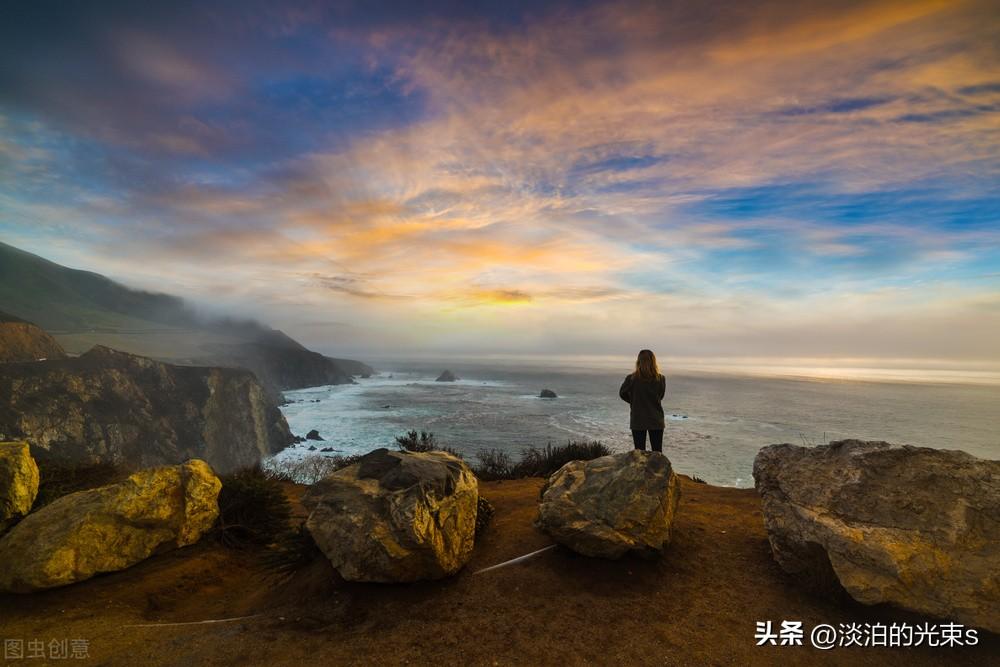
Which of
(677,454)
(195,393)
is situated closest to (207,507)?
(677,454)

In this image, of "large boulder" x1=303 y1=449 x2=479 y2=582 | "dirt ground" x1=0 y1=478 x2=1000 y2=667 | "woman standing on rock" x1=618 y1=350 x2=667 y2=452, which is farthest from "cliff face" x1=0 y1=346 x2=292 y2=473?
"woman standing on rock" x1=618 y1=350 x2=667 y2=452

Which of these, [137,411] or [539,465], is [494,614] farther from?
[137,411]

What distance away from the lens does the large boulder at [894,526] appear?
10.8 ft

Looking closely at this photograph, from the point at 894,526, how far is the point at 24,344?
136ft

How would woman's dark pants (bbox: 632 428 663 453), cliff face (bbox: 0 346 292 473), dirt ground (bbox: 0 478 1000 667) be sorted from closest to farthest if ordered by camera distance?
dirt ground (bbox: 0 478 1000 667), woman's dark pants (bbox: 632 428 663 453), cliff face (bbox: 0 346 292 473)

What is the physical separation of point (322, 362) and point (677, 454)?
250ft

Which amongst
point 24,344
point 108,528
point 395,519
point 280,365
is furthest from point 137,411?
point 280,365

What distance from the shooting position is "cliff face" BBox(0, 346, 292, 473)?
22203 millimetres

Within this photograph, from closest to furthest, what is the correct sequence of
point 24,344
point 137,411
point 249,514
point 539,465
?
point 249,514 → point 539,465 → point 24,344 → point 137,411

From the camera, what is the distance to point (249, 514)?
23.0 feet

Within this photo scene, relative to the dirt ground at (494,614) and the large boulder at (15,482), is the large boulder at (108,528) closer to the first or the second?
the dirt ground at (494,614)

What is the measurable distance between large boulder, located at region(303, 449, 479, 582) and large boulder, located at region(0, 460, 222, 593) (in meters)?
2.80

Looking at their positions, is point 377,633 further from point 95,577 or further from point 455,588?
point 95,577

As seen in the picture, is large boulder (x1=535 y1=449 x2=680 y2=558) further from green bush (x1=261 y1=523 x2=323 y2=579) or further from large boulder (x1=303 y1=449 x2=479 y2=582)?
green bush (x1=261 y1=523 x2=323 y2=579)
